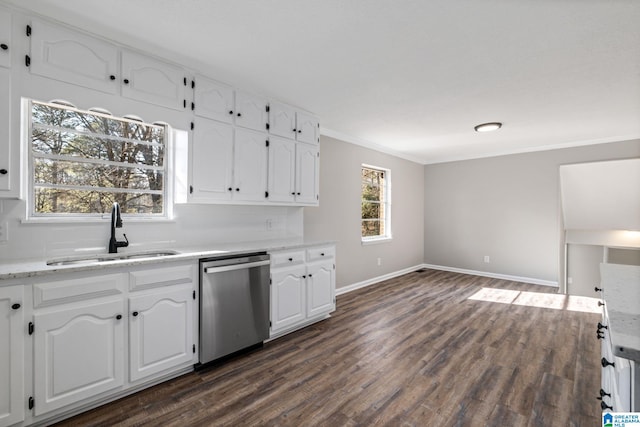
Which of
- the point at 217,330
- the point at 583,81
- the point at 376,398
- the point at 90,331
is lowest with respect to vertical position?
the point at 376,398

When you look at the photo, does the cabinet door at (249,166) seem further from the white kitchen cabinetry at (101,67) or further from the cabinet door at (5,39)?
the cabinet door at (5,39)

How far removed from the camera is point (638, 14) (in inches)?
70.4

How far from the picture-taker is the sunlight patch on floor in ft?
13.1

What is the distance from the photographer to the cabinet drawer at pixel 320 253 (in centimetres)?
323

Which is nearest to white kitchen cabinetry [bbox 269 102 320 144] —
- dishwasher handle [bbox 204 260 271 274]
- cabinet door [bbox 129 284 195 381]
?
dishwasher handle [bbox 204 260 271 274]

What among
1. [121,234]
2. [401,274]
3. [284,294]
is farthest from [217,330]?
[401,274]

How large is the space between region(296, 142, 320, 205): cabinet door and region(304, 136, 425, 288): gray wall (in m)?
0.44

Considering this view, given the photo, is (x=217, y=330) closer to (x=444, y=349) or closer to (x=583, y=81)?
(x=444, y=349)

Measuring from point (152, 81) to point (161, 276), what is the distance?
150cm

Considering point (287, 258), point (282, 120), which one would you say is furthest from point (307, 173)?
point (287, 258)

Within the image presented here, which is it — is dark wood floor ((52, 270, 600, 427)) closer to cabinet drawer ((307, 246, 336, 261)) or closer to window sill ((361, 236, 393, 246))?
cabinet drawer ((307, 246, 336, 261))

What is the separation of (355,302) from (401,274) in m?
2.05

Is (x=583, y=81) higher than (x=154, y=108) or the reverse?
higher

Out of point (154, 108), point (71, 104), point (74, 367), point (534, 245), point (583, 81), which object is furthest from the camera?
point (534, 245)
